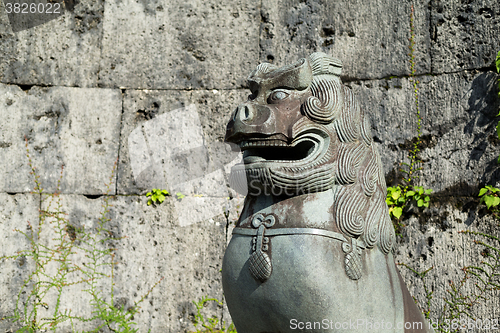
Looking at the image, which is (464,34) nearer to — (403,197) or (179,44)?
(403,197)

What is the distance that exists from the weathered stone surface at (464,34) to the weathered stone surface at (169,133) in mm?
1660

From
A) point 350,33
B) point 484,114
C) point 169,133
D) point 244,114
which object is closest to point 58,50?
point 169,133

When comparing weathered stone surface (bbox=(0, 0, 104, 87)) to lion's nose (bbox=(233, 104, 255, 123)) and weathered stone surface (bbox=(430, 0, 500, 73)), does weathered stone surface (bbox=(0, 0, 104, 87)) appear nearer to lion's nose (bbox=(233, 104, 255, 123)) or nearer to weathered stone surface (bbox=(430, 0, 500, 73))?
lion's nose (bbox=(233, 104, 255, 123))

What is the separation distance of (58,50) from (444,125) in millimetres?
3503

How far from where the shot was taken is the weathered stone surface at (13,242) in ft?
13.1

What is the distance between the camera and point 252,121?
6.86 ft

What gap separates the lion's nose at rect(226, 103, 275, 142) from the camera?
2.08 meters

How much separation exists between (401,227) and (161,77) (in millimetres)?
2469

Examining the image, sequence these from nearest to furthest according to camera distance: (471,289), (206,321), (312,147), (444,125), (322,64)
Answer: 1. (312,147)
2. (322,64)
3. (471,289)
4. (444,125)
5. (206,321)

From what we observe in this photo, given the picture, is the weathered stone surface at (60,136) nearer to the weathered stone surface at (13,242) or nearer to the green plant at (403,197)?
the weathered stone surface at (13,242)

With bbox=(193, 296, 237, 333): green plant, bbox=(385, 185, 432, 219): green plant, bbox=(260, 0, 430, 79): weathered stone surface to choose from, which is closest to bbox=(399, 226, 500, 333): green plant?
bbox=(385, 185, 432, 219): green plant

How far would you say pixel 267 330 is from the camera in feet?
6.68

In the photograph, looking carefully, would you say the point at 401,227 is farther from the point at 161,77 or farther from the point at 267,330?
the point at 161,77

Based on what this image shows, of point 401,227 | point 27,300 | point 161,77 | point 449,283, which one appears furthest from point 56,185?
point 449,283
